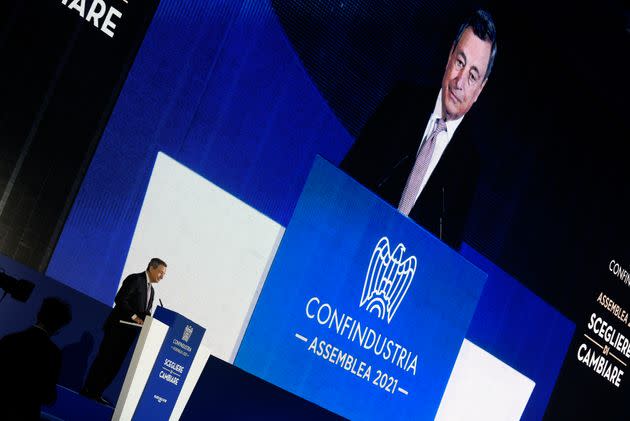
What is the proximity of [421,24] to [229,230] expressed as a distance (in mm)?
2646

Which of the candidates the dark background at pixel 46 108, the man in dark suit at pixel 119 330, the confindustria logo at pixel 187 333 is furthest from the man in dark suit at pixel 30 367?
the man in dark suit at pixel 119 330

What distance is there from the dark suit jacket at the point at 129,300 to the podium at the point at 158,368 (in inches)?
28.6

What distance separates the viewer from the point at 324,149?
6.77m

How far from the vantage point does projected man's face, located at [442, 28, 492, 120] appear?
7.73m

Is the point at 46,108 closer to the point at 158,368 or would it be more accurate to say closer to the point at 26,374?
the point at 158,368


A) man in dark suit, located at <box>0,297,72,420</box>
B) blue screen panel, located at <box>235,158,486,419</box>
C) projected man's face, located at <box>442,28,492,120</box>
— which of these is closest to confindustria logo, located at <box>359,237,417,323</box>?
blue screen panel, located at <box>235,158,486,419</box>

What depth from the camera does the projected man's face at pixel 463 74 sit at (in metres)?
7.73

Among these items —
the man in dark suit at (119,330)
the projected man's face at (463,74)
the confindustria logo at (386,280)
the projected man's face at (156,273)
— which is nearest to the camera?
the man in dark suit at (119,330)

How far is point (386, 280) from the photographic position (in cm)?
715

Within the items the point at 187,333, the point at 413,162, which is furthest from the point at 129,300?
the point at 413,162

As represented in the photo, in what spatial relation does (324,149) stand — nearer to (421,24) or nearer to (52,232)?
(421,24)

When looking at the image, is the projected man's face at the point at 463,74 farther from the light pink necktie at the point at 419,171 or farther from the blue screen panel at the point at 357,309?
the blue screen panel at the point at 357,309

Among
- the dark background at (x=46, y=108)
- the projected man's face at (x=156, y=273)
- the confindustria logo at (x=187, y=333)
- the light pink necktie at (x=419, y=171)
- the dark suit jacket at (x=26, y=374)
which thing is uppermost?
the light pink necktie at (x=419, y=171)

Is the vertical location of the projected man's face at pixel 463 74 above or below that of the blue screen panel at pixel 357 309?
above
